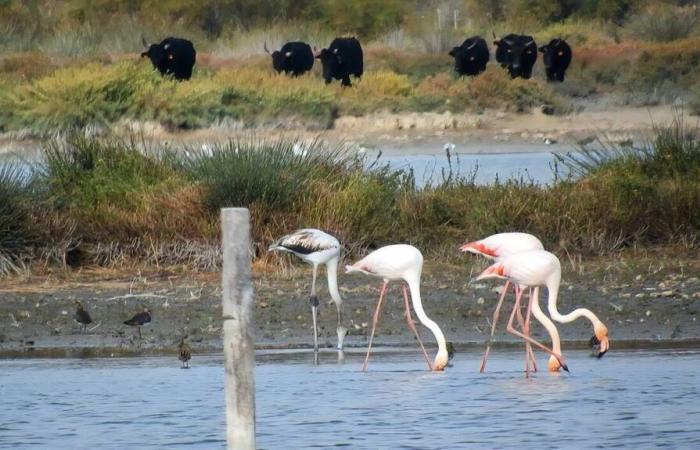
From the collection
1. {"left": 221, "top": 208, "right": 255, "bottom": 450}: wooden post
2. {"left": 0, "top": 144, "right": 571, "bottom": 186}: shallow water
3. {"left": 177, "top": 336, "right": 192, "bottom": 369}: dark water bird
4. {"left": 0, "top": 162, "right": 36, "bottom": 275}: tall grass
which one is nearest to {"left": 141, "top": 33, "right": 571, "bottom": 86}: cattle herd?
{"left": 0, "top": 144, "right": 571, "bottom": 186}: shallow water

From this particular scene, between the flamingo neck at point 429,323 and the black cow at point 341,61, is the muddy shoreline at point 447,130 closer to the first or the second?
the black cow at point 341,61

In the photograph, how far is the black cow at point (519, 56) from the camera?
146 feet

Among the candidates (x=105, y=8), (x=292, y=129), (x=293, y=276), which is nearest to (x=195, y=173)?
(x=293, y=276)

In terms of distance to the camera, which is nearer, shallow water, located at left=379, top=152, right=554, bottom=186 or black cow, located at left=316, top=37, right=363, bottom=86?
shallow water, located at left=379, top=152, right=554, bottom=186

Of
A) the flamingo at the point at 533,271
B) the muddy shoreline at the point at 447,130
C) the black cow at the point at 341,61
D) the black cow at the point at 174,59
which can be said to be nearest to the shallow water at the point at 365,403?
the flamingo at the point at 533,271

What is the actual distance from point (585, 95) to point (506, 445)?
33.4 m

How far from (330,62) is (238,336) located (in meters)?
37.4

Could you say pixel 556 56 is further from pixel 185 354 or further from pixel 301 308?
pixel 185 354

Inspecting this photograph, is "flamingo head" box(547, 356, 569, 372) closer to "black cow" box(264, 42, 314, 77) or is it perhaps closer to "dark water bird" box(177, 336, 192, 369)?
"dark water bird" box(177, 336, 192, 369)

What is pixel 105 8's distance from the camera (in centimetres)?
6391

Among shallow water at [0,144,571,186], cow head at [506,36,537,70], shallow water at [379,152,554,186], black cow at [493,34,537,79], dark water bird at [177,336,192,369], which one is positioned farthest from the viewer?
cow head at [506,36,537,70]

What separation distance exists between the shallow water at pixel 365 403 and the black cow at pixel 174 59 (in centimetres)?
3250

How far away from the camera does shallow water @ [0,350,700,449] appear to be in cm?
1021

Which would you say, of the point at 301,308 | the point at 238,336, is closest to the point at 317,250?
the point at 301,308
